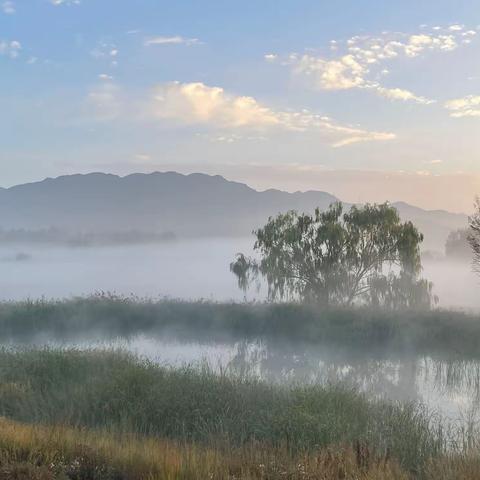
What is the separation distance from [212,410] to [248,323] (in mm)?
17246

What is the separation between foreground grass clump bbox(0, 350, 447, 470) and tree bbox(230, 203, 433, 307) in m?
20.3

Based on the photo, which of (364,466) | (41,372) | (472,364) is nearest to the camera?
(364,466)

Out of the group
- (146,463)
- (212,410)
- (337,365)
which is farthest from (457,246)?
(146,463)

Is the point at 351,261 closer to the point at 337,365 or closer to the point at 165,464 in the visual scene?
the point at 337,365

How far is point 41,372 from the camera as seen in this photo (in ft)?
50.7

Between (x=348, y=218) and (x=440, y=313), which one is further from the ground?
(x=348, y=218)

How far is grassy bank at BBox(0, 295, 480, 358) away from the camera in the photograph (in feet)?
83.6

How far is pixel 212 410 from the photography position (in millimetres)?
12375

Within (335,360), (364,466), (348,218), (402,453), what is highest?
(348,218)

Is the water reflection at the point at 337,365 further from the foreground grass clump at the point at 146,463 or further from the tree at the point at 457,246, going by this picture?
the tree at the point at 457,246

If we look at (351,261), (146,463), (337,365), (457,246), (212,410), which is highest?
(351,261)

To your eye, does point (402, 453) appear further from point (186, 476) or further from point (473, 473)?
point (186, 476)

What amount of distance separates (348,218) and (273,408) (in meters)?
24.5

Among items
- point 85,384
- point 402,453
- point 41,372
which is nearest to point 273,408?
point 402,453
